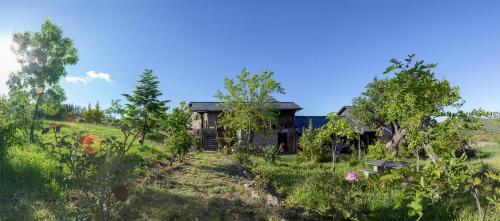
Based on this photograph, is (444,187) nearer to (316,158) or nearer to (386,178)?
(386,178)

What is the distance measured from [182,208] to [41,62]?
1576 cm

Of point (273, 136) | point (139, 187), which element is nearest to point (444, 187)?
point (139, 187)

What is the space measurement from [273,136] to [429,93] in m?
23.7

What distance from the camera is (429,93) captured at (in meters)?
4.89

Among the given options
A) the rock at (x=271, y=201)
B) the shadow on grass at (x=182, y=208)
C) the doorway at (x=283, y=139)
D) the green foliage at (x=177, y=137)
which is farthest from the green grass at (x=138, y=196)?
the doorway at (x=283, y=139)

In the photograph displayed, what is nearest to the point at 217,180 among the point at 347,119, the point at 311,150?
the point at 311,150

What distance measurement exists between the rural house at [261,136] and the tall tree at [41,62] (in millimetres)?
12456

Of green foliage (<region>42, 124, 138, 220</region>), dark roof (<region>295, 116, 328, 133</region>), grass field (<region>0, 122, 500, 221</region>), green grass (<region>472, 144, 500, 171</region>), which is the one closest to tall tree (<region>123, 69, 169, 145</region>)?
grass field (<region>0, 122, 500, 221</region>)

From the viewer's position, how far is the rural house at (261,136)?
92.4 ft

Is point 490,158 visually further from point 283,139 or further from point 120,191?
point 120,191

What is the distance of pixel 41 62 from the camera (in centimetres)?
1661

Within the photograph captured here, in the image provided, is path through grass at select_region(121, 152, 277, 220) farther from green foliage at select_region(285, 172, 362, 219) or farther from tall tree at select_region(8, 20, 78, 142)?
tall tree at select_region(8, 20, 78, 142)

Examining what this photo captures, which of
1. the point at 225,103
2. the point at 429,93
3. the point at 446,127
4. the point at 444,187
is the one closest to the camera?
the point at 444,187

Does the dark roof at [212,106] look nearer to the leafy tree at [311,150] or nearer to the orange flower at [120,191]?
the leafy tree at [311,150]
